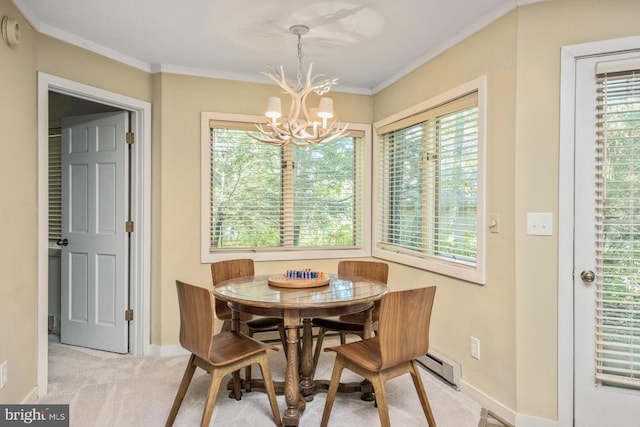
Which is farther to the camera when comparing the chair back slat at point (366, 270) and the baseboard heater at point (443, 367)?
the chair back slat at point (366, 270)

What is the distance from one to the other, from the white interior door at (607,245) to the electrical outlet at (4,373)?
121 inches

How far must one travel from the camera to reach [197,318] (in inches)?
79.4

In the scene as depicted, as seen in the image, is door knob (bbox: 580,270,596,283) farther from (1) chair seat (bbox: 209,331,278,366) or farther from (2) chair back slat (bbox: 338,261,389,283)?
(1) chair seat (bbox: 209,331,278,366)

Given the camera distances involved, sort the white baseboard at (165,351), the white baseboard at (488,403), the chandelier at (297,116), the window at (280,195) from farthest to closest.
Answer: the window at (280,195), the white baseboard at (165,351), the chandelier at (297,116), the white baseboard at (488,403)

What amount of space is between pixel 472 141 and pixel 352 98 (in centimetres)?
157

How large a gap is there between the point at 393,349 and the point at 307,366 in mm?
839

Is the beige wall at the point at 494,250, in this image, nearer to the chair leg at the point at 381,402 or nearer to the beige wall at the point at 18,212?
the chair leg at the point at 381,402

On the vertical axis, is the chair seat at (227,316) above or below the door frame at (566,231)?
below

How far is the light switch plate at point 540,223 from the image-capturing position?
215 cm

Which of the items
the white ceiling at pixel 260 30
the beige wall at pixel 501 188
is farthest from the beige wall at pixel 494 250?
the white ceiling at pixel 260 30

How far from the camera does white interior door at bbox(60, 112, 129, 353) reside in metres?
3.41

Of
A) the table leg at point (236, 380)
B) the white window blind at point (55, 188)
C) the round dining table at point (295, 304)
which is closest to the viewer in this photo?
the round dining table at point (295, 304)

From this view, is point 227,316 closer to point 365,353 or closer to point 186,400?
point 186,400
